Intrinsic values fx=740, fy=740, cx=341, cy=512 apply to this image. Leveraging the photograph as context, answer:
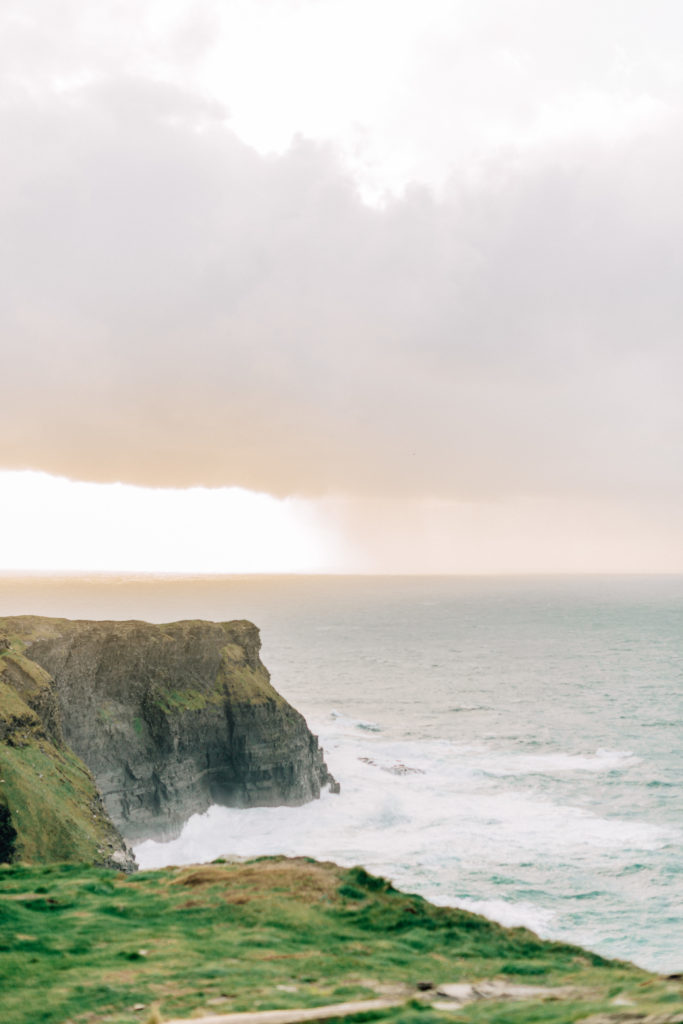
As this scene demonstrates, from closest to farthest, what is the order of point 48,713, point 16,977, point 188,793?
→ point 16,977
point 48,713
point 188,793

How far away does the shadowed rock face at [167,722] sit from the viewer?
150ft

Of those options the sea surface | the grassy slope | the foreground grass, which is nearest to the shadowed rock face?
the sea surface

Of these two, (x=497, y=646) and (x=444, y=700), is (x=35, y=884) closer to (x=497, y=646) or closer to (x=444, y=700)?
(x=444, y=700)

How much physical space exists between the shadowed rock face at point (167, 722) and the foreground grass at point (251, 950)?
2613 cm

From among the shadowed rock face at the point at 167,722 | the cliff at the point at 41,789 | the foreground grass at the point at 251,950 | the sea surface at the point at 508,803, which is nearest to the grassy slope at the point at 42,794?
the cliff at the point at 41,789

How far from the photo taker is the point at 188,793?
4769 centimetres

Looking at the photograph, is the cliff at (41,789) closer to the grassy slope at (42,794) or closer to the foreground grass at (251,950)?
the grassy slope at (42,794)

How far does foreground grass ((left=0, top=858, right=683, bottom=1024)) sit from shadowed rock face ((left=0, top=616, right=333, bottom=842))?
2613cm

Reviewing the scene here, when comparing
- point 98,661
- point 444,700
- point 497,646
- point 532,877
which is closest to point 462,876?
point 532,877

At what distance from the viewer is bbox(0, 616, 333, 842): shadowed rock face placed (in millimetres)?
45688

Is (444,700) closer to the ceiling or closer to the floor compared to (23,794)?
closer to the floor

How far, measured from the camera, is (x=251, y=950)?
1456 cm

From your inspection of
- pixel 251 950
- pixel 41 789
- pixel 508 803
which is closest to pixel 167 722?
pixel 41 789

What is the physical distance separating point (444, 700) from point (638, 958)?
62638mm
